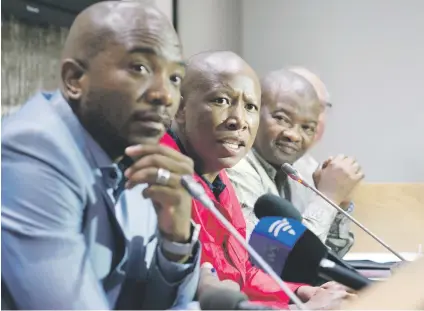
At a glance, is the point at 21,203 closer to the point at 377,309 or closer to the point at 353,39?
the point at 377,309

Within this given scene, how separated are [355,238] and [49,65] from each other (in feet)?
2.26

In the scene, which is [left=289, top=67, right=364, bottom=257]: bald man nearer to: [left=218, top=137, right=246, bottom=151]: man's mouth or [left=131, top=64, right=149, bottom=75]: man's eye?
[left=218, top=137, right=246, bottom=151]: man's mouth

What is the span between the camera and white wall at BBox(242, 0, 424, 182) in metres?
1.39

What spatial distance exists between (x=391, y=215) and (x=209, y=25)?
54cm

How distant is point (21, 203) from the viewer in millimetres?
729

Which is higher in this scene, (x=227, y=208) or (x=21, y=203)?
(x=21, y=203)

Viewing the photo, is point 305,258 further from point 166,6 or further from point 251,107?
point 166,6

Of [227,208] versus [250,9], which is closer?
[227,208]

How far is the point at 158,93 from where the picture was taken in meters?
0.80

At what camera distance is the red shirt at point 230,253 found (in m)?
0.94

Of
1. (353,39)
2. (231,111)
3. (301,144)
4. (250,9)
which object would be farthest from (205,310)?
(353,39)

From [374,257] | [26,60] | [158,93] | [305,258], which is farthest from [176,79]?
[374,257]

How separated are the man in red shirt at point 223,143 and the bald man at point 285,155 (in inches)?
4.2

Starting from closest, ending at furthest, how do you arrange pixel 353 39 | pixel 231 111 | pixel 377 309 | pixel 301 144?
pixel 377 309 → pixel 231 111 → pixel 301 144 → pixel 353 39
